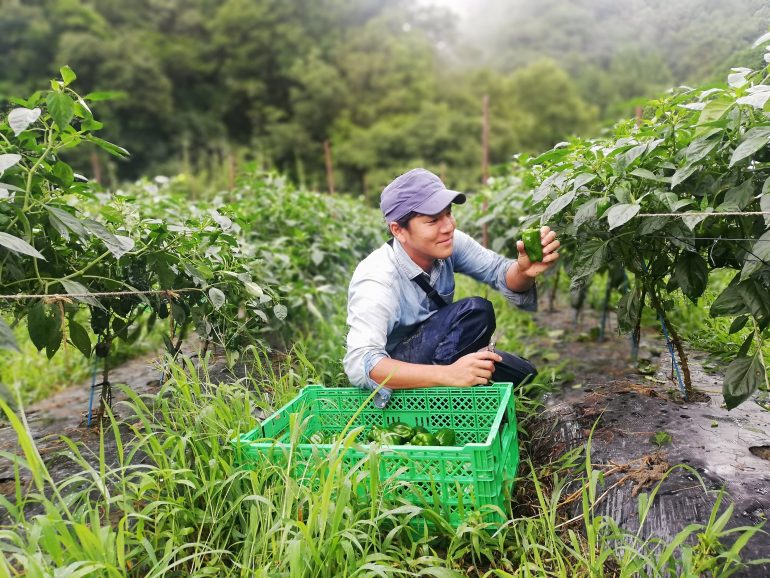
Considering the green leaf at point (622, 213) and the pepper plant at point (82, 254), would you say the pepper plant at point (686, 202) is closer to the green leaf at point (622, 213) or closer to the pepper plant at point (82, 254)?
the green leaf at point (622, 213)

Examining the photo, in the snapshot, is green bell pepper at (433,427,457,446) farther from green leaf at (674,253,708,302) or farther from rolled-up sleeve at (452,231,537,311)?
green leaf at (674,253,708,302)

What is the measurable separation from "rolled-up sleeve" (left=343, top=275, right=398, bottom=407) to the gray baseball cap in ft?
0.79

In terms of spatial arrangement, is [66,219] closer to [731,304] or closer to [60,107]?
[60,107]

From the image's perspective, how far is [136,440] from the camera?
1875 millimetres

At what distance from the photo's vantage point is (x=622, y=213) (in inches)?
61.2

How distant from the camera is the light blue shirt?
185 cm

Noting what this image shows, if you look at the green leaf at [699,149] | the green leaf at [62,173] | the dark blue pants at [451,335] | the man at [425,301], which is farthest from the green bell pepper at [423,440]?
the green leaf at [62,173]

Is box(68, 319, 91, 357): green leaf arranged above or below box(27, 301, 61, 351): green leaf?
below

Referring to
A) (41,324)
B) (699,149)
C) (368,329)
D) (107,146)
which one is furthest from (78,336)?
(699,149)

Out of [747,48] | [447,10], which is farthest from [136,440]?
[447,10]

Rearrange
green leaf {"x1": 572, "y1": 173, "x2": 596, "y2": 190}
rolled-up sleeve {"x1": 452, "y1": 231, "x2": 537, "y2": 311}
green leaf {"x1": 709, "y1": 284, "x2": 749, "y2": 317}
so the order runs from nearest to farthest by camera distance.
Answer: green leaf {"x1": 709, "y1": 284, "x2": 749, "y2": 317} → green leaf {"x1": 572, "y1": 173, "x2": 596, "y2": 190} → rolled-up sleeve {"x1": 452, "y1": 231, "x2": 537, "y2": 311}

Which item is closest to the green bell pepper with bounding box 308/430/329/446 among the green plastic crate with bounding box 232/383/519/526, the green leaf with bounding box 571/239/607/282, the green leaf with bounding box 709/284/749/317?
the green plastic crate with bounding box 232/383/519/526

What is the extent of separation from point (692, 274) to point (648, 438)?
1.52ft

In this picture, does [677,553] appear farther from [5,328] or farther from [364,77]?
[364,77]
